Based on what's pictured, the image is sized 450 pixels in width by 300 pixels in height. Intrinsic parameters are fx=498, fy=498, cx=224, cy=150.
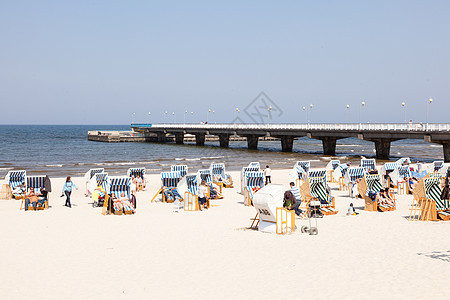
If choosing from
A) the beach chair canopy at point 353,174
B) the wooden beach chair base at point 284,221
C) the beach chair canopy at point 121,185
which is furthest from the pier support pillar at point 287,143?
the wooden beach chair base at point 284,221

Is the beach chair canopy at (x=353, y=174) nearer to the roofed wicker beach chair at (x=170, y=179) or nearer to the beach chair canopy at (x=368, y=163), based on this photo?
the beach chair canopy at (x=368, y=163)

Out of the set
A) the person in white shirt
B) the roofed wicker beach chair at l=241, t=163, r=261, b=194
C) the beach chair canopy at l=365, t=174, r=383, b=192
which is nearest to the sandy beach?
the person in white shirt

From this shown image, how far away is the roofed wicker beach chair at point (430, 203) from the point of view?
13.1 m

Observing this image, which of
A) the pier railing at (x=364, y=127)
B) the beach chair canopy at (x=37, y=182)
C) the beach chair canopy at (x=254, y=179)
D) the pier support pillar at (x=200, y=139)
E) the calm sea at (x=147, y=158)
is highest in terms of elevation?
the pier railing at (x=364, y=127)

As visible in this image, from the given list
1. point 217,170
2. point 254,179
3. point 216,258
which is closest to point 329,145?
point 217,170

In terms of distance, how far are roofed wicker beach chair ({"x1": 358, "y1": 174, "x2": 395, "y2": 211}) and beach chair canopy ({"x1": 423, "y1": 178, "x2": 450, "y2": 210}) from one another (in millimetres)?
1559

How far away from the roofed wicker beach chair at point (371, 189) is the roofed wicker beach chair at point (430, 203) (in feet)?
3.69

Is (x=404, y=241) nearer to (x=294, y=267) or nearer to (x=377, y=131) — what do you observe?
(x=294, y=267)

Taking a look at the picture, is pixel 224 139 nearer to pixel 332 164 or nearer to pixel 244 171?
pixel 332 164

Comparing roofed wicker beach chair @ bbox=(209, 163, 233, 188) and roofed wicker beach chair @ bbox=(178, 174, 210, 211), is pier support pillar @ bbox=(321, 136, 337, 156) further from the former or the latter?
roofed wicker beach chair @ bbox=(178, 174, 210, 211)

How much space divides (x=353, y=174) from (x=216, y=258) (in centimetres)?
1126

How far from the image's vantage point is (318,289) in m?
7.73

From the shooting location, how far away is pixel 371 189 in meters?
16.3

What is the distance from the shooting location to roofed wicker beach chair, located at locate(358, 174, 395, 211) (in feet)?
49.2
